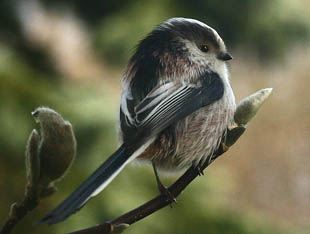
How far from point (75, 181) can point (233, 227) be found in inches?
54.5

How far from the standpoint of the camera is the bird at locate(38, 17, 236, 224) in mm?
1488

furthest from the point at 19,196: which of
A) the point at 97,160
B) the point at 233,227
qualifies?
the point at 233,227

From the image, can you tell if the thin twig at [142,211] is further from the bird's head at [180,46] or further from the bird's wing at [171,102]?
the bird's head at [180,46]

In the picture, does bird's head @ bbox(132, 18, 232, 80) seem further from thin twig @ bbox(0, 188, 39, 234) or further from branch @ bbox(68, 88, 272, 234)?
thin twig @ bbox(0, 188, 39, 234)

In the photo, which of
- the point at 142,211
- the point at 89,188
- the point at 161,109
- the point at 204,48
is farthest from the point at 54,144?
the point at 204,48

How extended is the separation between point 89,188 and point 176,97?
0.47m

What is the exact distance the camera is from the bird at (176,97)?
1.49m

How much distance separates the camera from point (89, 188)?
44.1 inches

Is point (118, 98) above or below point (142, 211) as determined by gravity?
below

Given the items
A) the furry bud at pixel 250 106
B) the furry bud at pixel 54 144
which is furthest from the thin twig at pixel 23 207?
the furry bud at pixel 250 106

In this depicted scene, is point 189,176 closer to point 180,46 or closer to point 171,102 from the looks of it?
point 171,102

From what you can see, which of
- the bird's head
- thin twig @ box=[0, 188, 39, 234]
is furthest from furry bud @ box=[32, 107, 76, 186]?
the bird's head

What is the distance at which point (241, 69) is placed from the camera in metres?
9.38

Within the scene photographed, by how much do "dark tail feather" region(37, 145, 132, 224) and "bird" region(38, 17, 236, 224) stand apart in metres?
0.08
